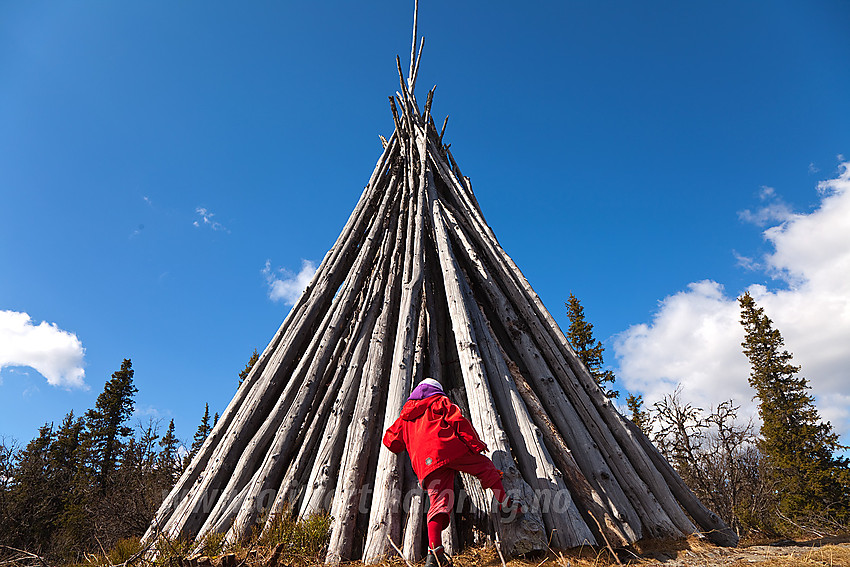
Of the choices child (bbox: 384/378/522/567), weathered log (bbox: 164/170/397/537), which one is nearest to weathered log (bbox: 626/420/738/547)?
child (bbox: 384/378/522/567)

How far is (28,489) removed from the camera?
1516 centimetres

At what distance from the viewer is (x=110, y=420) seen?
72.4 ft

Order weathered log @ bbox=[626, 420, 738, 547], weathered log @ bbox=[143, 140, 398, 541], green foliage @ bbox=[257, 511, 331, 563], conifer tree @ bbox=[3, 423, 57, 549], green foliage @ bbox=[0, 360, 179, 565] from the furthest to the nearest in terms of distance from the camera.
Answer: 1. conifer tree @ bbox=[3, 423, 57, 549]
2. green foliage @ bbox=[0, 360, 179, 565]
3. weathered log @ bbox=[143, 140, 398, 541]
4. weathered log @ bbox=[626, 420, 738, 547]
5. green foliage @ bbox=[257, 511, 331, 563]

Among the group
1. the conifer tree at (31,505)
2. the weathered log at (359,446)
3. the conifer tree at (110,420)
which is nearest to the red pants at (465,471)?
the weathered log at (359,446)

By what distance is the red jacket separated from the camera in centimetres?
312

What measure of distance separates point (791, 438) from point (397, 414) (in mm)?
21468

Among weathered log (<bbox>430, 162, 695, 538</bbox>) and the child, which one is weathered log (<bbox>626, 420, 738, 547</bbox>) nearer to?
weathered log (<bbox>430, 162, 695, 538</bbox>)

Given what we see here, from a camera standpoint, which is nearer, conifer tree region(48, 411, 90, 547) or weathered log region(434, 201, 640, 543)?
weathered log region(434, 201, 640, 543)

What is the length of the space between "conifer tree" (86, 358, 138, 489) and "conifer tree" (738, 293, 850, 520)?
27.6 meters

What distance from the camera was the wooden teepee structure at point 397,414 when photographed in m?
3.39

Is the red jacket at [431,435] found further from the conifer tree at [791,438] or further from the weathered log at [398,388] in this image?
the conifer tree at [791,438]

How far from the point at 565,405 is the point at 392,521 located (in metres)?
2.00

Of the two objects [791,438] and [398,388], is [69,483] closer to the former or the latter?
[398,388]

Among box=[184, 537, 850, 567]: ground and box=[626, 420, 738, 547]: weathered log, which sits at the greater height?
box=[626, 420, 738, 547]: weathered log
